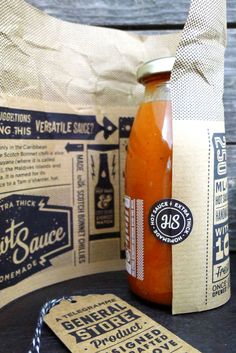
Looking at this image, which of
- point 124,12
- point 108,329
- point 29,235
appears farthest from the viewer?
point 124,12

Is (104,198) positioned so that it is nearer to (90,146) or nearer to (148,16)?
(90,146)

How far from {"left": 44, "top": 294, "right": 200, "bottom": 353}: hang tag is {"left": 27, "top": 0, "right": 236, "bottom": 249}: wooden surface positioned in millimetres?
329

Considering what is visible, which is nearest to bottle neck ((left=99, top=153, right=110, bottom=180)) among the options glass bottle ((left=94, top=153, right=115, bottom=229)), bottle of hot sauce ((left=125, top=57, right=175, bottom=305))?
glass bottle ((left=94, top=153, right=115, bottom=229))

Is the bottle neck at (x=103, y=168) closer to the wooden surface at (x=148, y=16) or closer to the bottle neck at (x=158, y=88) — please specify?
the bottle neck at (x=158, y=88)

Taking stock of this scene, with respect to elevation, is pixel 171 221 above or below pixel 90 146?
below

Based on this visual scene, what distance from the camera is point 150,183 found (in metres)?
0.43

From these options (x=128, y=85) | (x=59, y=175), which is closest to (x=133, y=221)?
(x=59, y=175)

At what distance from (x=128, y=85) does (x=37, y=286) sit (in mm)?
357

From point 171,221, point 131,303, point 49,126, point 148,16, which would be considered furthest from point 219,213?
point 148,16

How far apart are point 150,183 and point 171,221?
6 cm

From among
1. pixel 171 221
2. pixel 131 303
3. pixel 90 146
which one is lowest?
pixel 131 303

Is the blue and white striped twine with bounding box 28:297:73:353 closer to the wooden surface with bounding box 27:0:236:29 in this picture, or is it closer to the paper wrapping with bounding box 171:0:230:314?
the paper wrapping with bounding box 171:0:230:314

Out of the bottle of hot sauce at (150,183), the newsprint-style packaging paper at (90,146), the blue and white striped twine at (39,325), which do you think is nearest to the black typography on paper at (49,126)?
the newsprint-style packaging paper at (90,146)

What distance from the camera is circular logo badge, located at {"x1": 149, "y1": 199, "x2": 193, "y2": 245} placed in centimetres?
41
